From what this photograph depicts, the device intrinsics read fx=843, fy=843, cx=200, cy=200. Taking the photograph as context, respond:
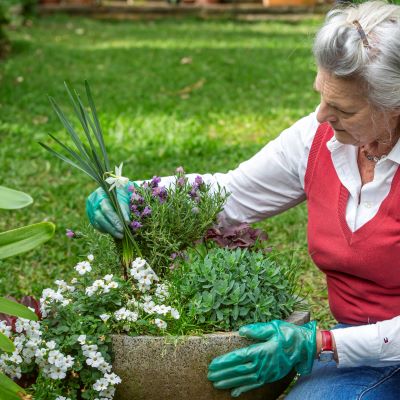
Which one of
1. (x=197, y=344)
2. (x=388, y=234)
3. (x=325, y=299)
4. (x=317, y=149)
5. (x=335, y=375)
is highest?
(x=317, y=149)

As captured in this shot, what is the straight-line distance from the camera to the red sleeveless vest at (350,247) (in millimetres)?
2346

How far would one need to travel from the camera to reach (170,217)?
8.14 ft

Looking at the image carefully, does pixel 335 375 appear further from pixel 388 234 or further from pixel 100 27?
pixel 100 27

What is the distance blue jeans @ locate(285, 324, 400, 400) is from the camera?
2.29m

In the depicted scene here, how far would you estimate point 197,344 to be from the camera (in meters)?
2.17

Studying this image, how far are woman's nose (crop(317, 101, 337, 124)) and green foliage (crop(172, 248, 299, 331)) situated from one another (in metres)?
0.42

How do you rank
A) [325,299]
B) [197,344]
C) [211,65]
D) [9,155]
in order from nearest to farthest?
1. [197,344]
2. [325,299]
3. [9,155]
4. [211,65]

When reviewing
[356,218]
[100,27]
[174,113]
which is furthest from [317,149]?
[100,27]

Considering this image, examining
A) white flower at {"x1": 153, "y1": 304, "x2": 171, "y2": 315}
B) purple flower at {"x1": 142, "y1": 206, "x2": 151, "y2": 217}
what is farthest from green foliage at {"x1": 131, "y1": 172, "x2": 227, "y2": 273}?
white flower at {"x1": 153, "y1": 304, "x2": 171, "y2": 315}

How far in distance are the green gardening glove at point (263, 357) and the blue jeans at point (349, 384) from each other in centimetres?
13

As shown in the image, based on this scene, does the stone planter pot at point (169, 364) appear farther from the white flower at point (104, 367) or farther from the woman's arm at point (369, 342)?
the woman's arm at point (369, 342)

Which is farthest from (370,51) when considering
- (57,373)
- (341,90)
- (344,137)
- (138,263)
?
(57,373)

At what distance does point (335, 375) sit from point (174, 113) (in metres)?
4.00

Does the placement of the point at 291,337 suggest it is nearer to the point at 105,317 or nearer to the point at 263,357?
the point at 263,357
